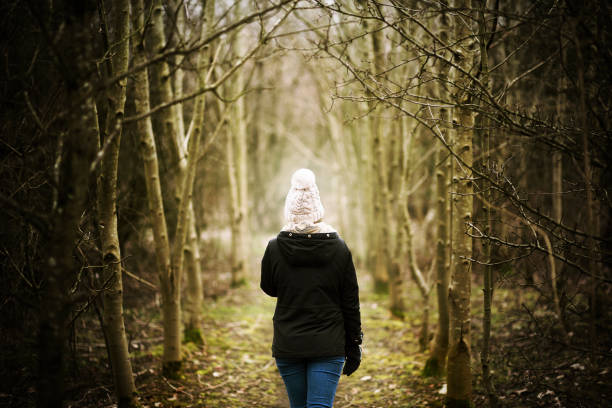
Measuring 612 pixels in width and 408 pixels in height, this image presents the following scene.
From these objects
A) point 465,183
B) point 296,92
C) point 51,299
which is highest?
point 296,92

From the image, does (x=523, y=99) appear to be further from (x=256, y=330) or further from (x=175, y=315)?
(x=175, y=315)

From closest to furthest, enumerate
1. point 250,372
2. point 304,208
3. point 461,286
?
1. point 304,208
2. point 461,286
3. point 250,372

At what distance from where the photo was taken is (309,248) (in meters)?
3.05

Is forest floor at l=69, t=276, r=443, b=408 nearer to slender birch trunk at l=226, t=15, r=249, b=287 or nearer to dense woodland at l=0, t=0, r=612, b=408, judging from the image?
dense woodland at l=0, t=0, r=612, b=408

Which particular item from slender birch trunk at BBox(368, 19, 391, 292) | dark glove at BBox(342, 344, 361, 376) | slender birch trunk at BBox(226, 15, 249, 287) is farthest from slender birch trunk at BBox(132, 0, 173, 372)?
slender birch trunk at BBox(226, 15, 249, 287)

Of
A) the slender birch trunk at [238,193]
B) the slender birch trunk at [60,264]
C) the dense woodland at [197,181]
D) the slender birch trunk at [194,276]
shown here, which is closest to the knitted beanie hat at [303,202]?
the dense woodland at [197,181]

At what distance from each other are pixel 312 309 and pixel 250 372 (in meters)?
3.60

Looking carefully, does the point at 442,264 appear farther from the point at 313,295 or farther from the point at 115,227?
the point at 115,227

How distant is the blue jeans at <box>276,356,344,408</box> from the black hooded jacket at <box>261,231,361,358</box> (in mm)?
82

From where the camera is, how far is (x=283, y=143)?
85.2ft

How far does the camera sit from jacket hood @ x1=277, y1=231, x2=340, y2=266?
3055 mm

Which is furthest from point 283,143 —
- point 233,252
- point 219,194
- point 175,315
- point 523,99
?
point 175,315

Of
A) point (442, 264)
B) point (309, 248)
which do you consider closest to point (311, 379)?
point (309, 248)

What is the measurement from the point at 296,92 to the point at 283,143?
20.7ft
